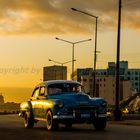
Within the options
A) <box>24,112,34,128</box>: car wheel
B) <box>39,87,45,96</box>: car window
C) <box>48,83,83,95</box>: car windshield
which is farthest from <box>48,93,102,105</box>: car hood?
<box>24,112,34,128</box>: car wheel

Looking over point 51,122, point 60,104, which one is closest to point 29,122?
point 51,122

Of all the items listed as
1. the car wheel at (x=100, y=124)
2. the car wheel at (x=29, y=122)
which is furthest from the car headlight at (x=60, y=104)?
the car wheel at (x=29, y=122)

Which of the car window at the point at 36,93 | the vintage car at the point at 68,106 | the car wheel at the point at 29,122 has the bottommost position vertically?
the car wheel at the point at 29,122

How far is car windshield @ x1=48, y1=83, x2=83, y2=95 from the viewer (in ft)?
89.2

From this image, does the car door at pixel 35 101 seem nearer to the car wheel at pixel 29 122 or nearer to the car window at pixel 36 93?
the car window at pixel 36 93

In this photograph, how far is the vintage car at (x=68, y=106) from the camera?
25.6 meters

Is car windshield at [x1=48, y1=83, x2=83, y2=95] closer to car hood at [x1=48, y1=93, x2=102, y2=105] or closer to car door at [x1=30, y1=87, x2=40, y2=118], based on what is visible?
car hood at [x1=48, y1=93, x2=102, y2=105]

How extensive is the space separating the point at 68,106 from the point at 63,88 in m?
1.83

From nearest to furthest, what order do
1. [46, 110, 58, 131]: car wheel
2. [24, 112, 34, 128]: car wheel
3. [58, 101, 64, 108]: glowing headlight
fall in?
[58, 101, 64, 108]: glowing headlight
[46, 110, 58, 131]: car wheel
[24, 112, 34, 128]: car wheel

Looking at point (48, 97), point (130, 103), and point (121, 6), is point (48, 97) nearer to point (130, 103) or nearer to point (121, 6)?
point (121, 6)

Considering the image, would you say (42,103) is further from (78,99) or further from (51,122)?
(78,99)

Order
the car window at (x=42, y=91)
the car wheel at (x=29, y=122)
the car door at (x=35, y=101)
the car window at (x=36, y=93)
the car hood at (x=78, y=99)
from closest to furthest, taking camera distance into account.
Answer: the car hood at (x=78, y=99) → the car window at (x=42, y=91) → the car door at (x=35, y=101) → the car window at (x=36, y=93) → the car wheel at (x=29, y=122)

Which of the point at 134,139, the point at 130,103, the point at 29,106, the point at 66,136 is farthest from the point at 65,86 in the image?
the point at 130,103

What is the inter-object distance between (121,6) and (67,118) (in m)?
15.5
